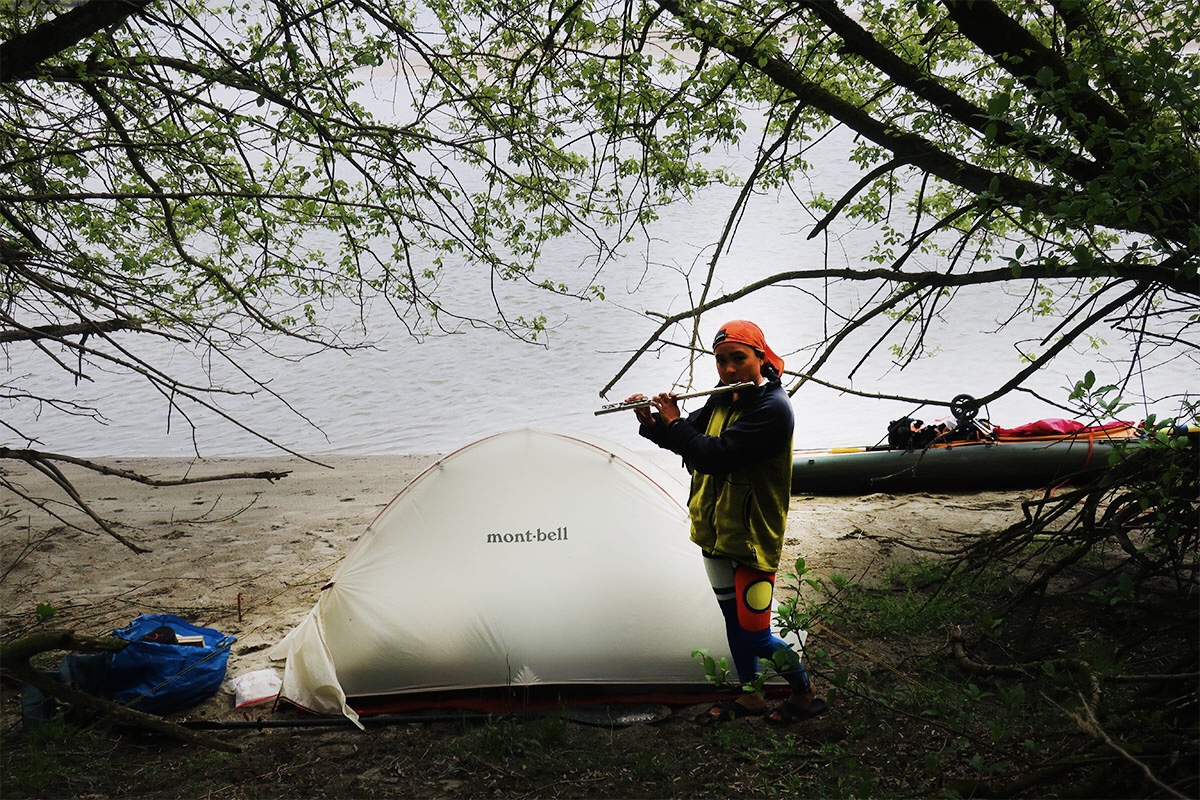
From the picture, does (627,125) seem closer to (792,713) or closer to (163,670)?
(792,713)

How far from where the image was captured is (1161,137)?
3051 millimetres

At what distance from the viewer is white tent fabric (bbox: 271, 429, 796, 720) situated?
4.06 meters

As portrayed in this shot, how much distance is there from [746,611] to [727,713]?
571 mm

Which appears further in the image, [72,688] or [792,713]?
[792,713]

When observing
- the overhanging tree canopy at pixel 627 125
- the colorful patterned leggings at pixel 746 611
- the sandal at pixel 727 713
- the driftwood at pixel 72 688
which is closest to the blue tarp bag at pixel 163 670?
the driftwood at pixel 72 688

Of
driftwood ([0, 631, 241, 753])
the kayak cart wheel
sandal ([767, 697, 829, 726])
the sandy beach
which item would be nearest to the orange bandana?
the kayak cart wheel

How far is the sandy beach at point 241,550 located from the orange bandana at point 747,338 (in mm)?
1663

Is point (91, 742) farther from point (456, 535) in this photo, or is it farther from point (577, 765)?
point (577, 765)

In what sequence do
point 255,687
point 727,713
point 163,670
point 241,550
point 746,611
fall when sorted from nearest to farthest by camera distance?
1. point 746,611
2. point 727,713
3. point 163,670
4. point 255,687
5. point 241,550

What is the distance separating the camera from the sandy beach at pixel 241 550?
5.41 metres

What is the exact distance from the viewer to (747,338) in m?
3.62

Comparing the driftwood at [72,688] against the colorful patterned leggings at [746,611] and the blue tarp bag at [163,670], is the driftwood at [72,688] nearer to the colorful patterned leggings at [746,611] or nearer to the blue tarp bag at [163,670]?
the blue tarp bag at [163,670]

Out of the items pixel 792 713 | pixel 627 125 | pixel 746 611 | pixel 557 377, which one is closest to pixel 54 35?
pixel 627 125

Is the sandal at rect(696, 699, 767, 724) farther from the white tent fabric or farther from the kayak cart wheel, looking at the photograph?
the kayak cart wheel
